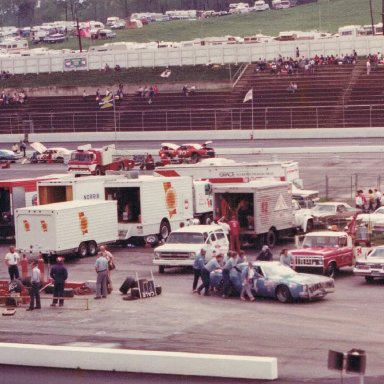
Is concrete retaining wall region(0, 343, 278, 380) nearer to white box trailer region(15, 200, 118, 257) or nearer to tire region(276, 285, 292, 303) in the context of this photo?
tire region(276, 285, 292, 303)

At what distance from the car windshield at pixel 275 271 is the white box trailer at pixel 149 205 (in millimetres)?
11102

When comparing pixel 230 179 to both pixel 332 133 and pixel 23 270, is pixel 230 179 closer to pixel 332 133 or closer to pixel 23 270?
pixel 23 270

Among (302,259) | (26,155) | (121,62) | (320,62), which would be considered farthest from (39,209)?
(121,62)

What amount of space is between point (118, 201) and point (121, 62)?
210 feet

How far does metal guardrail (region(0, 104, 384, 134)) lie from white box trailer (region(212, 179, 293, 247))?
40128mm

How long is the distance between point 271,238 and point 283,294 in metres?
10.6

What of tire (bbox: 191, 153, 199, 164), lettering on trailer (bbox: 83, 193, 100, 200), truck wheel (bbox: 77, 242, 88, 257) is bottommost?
truck wheel (bbox: 77, 242, 88, 257)

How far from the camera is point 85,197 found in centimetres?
4391

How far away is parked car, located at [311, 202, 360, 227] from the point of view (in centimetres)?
4503

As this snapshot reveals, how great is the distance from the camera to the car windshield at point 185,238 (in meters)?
37.5

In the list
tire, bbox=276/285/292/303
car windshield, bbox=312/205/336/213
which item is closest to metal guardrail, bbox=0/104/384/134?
car windshield, bbox=312/205/336/213

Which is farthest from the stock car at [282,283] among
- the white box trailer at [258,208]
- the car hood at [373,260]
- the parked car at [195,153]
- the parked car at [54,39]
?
the parked car at [54,39]

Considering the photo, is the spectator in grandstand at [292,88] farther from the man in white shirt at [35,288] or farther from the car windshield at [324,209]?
the man in white shirt at [35,288]

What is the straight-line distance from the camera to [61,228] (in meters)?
39.5
